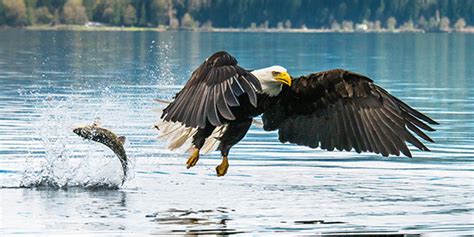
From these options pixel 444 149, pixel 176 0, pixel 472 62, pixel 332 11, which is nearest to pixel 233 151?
pixel 444 149

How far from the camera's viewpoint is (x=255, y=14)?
13888 centimetres

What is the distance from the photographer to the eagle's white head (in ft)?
48.9

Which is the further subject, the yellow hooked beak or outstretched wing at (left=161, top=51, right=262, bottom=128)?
the yellow hooked beak

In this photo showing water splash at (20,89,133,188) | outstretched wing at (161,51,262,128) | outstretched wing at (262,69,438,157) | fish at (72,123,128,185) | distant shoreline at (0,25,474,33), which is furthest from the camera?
distant shoreline at (0,25,474,33)

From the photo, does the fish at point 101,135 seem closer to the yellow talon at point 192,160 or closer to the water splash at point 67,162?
the water splash at point 67,162

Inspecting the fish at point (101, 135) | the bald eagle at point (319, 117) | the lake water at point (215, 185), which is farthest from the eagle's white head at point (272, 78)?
the fish at point (101, 135)

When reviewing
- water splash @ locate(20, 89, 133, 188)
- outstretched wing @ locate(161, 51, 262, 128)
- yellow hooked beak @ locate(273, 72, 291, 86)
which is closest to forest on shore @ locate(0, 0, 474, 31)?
water splash @ locate(20, 89, 133, 188)

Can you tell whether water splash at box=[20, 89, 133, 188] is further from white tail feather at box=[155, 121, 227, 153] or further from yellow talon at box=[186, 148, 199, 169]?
yellow talon at box=[186, 148, 199, 169]

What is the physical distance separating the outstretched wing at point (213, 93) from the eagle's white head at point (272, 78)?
434 millimetres

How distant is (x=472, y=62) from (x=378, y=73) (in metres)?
13.6

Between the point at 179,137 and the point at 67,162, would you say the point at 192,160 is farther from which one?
the point at 67,162

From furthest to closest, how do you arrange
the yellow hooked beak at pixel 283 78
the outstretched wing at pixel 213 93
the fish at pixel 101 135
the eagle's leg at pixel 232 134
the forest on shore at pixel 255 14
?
1. the forest on shore at pixel 255 14
2. the fish at pixel 101 135
3. the eagle's leg at pixel 232 134
4. the yellow hooked beak at pixel 283 78
5. the outstretched wing at pixel 213 93

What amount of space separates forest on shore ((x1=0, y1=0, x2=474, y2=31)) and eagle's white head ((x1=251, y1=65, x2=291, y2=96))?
10865 centimetres

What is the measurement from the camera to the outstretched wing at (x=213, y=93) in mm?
13797
